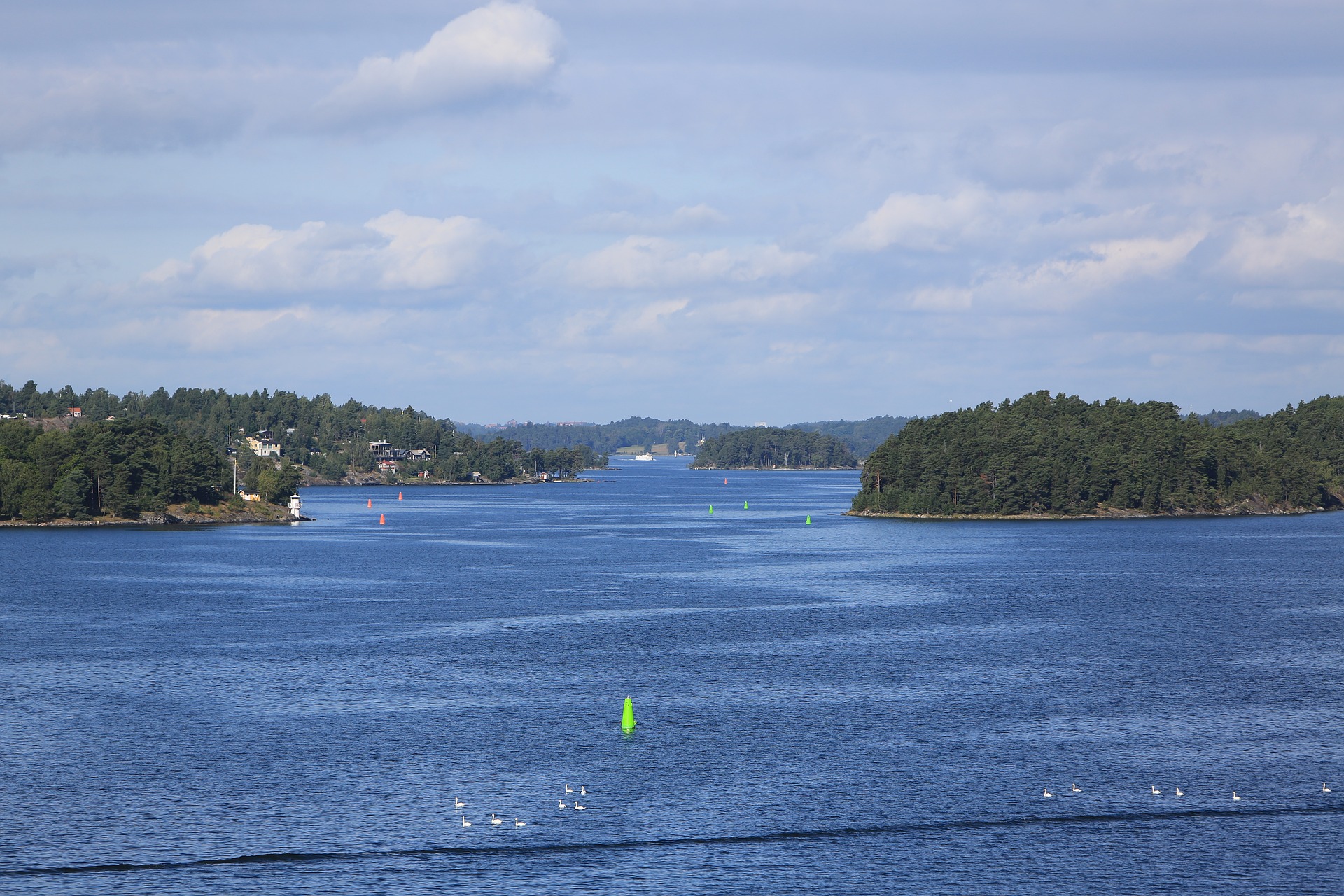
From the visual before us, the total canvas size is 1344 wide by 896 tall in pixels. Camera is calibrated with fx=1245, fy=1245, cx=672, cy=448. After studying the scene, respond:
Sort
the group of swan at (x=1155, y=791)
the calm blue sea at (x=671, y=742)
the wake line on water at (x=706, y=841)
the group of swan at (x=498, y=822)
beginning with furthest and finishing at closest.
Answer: the group of swan at (x=1155, y=791)
the group of swan at (x=498, y=822)
the calm blue sea at (x=671, y=742)
the wake line on water at (x=706, y=841)

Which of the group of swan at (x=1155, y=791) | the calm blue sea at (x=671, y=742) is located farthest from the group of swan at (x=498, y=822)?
the group of swan at (x=1155, y=791)

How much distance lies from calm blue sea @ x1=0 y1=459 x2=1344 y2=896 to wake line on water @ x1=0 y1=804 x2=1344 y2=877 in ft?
0.55

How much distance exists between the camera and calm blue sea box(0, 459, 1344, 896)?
4703cm

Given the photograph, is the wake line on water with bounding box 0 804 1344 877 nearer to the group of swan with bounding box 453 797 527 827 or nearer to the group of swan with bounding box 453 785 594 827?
the group of swan with bounding box 453 797 527 827

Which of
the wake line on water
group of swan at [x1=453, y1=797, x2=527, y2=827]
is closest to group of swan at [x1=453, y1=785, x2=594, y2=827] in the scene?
group of swan at [x1=453, y1=797, x2=527, y2=827]

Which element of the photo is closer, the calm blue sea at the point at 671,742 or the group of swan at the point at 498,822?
the calm blue sea at the point at 671,742

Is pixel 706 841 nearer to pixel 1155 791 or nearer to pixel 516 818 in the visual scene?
pixel 516 818

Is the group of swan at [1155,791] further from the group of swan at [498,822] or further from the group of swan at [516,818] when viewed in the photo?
the group of swan at [498,822]

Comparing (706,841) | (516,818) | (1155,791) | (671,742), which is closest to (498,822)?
(516,818)

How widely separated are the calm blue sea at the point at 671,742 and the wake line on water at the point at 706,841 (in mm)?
168

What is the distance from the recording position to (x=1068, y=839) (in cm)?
4975

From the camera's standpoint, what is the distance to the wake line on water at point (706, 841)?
4631 cm

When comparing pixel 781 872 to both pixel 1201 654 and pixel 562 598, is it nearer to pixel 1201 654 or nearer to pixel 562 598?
pixel 1201 654

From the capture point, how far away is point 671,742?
63594 millimetres
